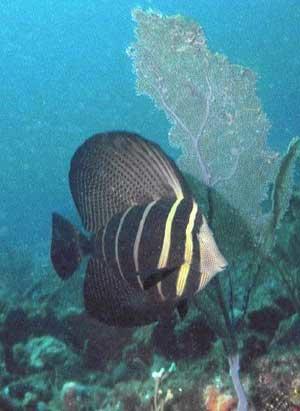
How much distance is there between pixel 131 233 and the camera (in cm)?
200

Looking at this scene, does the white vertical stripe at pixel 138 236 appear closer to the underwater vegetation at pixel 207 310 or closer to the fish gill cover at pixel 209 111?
the underwater vegetation at pixel 207 310

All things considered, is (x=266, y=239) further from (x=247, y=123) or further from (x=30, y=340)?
(x=30, y=340)

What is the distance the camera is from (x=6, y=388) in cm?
438

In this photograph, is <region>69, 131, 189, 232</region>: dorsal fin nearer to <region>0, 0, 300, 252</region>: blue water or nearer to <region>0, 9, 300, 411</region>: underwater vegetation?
<region>0, 9, 300, 411</region>: underwater vegetation

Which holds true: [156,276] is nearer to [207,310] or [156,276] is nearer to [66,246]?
[66,246]

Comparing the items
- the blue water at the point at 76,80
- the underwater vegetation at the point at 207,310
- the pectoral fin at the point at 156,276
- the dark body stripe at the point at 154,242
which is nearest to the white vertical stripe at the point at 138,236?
the dark body stripe at the point at 154,242

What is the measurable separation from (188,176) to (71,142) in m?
65.2

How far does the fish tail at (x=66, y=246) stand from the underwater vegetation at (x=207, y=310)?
139 cm

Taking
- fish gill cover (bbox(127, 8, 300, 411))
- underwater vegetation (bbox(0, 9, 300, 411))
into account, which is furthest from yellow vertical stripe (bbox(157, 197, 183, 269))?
fish gill cover (bbox(127, 8, 300, 411))

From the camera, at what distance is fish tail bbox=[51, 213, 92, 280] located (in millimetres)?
2094

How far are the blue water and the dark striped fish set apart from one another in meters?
15.2

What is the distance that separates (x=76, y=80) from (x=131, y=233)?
424 feet

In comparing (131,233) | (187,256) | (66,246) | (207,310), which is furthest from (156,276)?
(207,310)

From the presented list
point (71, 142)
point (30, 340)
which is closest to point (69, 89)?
point (71, 142)
